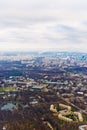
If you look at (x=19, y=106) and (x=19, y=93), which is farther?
(x=19, y=93)

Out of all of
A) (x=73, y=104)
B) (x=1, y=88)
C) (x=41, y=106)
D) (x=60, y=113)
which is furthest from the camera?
(x=1, y=88)

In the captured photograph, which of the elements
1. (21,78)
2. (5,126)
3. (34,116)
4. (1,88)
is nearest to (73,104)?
(34,116)

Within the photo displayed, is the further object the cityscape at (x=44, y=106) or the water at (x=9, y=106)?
the water at (x=9, y=106)

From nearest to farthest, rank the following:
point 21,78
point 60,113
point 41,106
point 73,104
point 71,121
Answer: point 71,121 < point 60,113 < point 41,106 < point 73,104 < point 21,78

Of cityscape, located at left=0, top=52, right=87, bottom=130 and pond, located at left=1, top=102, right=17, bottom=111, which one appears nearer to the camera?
cityscape, located at left=0, top=52, right=87, bottom=130

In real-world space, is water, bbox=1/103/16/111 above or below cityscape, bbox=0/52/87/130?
above

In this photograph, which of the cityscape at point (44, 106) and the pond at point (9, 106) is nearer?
the cityscape at point (44, 106)

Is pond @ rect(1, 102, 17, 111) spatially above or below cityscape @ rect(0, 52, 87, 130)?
above

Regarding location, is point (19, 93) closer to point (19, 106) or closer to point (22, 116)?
point (19, 106)

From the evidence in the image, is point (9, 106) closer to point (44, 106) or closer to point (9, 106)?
point (9, 106)

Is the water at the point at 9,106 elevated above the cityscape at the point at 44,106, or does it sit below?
above

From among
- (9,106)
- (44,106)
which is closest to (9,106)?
(9,106)
